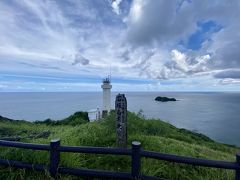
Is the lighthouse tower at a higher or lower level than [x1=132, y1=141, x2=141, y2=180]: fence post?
higher

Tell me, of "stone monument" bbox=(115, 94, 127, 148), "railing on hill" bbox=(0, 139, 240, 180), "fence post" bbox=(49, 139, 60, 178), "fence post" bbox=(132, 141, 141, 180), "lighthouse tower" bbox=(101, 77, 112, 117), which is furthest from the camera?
"lighthouse tower" bbox=(101, 77, 112, 117)

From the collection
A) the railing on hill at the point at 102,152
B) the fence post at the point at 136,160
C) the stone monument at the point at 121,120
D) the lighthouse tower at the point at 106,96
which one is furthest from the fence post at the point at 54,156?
the lighthouse tower at the point at 106,96

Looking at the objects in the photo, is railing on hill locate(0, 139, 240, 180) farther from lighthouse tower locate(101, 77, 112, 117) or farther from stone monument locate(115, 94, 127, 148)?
lighthouse tower locate(101, 77, 112, 117)

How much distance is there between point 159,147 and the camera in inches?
285

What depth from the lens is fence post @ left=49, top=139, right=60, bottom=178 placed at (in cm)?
481

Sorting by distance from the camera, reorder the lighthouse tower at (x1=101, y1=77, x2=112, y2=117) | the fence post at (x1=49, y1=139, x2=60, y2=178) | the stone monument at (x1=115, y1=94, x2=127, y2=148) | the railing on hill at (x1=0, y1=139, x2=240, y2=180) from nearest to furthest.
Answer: the railing on hill at (x1=0, y1=139, x2=240, y2=180) < the fence post at (x1=49, y1=139, x2=60, y2=178) < the stone monument at (x1=115, y1=94, x2=127, y2=148) < the lighthouse tower at (x1=101, y1=77, x2=112, y2=117)

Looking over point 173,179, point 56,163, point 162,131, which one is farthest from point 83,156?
point 162,131

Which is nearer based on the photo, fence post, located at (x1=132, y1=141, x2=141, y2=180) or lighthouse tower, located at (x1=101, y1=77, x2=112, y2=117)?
fence post, located at (x1=132, y1=141, x2=141, y2=180)

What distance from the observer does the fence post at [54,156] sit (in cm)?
481

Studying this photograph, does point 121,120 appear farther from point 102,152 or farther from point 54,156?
point 54,156

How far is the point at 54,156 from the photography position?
4832mm

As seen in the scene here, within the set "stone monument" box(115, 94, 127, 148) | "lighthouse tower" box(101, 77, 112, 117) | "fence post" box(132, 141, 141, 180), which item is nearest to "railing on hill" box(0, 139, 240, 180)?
"fence post" box(132, 141, 141, 180)

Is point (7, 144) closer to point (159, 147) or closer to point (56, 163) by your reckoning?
point (56, 163)

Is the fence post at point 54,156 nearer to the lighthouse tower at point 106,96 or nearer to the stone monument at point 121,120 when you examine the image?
the stone monument at point 121,120
